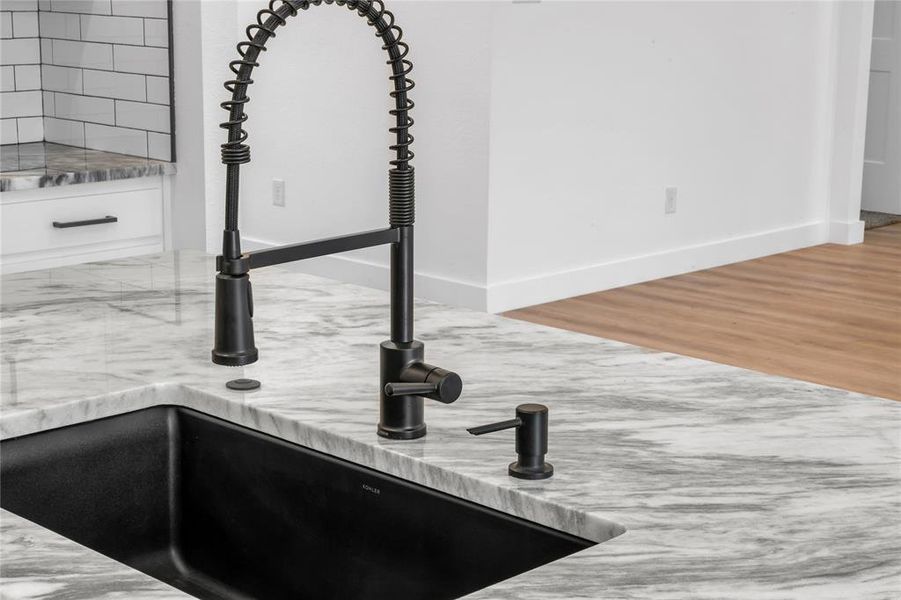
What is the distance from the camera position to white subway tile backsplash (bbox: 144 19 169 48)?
3674 mm

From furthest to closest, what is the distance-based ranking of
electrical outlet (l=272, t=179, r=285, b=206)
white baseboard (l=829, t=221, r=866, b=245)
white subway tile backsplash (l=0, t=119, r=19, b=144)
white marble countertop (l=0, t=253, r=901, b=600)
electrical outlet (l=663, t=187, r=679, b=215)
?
1. white baseboard (l=829, t=221, r=866, b=245)
2. electrical outlet (l=663, t=187, r=679, b=215)
3. electrical outlet (l=272, t=179, r=285, b=206)
4. white subway tile backsplash (l=0, t=119, r=19, b=144)
5. white marble countertop (l=0, t=253, r=901, b=600)

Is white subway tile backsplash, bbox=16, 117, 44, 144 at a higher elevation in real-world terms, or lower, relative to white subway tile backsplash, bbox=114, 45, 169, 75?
lower

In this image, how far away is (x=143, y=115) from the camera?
3801mm

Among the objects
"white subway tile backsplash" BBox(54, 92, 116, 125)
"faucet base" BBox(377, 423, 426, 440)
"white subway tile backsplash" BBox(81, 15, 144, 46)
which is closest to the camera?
"faucet base" BBox(377, 423, 426, 440)

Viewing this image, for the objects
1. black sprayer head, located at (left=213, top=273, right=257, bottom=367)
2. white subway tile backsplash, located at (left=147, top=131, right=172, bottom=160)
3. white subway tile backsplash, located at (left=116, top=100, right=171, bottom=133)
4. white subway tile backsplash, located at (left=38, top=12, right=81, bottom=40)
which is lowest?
black sprayer head, located at (left=213, top=273, right=257, bottom=367)

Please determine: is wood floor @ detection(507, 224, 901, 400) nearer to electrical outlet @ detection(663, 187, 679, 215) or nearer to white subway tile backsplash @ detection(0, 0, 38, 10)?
electrical outlet @ detection(663, 187, 679, 215)

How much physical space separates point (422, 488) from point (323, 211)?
4550 mm

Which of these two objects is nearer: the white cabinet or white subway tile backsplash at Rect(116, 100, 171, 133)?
the white cabinet

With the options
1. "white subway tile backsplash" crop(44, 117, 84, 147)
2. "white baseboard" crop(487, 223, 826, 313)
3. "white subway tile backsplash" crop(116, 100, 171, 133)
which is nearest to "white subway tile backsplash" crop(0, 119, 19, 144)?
"white subway tile backsplash" crop(44, 117, 84, 147)

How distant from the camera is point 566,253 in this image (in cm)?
555

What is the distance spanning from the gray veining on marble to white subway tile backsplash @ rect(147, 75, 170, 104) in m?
0.18

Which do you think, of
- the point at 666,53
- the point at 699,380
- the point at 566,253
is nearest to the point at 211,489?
the point at 699,380

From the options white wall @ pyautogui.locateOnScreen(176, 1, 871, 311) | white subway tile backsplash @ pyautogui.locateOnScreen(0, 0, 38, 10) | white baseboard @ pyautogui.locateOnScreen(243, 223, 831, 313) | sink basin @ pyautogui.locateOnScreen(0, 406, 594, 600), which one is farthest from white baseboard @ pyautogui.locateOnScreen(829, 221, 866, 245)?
sink basin @ pyautogui.locateOnScreen(0, 406, 594, 600)

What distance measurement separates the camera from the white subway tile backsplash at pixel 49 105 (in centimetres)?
430
